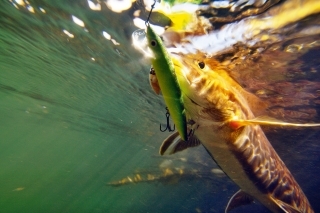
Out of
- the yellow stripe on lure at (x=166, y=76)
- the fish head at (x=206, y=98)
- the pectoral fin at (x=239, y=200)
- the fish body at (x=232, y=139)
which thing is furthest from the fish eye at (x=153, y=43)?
the pectoral fin at (x=239, y=200)

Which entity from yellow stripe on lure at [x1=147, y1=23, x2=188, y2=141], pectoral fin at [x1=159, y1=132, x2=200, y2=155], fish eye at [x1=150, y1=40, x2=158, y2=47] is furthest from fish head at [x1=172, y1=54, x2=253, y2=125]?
fish eye at [x1=150, y1=40, x2=158, y2=47]

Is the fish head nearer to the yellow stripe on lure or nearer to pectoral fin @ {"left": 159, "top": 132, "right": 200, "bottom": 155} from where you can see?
pectoral fin @ {"left": 159, "top": 132, "right": 200, "bottom": 155}

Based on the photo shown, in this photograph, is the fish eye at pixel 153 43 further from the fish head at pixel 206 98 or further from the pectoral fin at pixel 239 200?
the pectoral fin at pixel 239 200

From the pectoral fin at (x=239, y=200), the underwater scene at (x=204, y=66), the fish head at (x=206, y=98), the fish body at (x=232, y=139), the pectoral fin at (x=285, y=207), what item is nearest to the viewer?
the fish head at (x=206, y=98)

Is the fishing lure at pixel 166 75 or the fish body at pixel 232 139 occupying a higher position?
the fishing lure at pixel 166 75

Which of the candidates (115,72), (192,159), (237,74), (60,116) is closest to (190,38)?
(237,74)

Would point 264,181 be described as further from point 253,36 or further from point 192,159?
point 192,159
